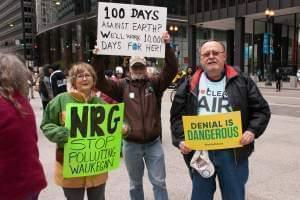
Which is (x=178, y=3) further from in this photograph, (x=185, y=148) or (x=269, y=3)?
(x=185, y=148)

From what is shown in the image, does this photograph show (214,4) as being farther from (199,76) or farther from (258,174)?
(199,76)

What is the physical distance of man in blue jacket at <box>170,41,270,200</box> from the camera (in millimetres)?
3607

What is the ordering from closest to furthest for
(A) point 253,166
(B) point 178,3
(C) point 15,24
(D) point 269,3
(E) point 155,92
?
1. (E) point 155,92
2. (A) point 253,166
3. (D) point 269,3
4. (B) point 178,3
5. (C) point 15,24

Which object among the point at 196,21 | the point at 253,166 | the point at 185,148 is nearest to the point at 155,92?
the point at 185,148

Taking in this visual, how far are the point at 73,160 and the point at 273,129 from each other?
334 inches

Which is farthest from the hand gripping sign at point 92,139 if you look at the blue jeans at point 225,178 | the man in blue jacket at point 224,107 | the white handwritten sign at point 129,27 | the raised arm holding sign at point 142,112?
the white handwritten sign at point 129,27


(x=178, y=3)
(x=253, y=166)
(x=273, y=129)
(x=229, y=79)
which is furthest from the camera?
(x=178, y=3)

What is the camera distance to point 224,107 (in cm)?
364

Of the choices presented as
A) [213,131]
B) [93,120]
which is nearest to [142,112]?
[93,120]

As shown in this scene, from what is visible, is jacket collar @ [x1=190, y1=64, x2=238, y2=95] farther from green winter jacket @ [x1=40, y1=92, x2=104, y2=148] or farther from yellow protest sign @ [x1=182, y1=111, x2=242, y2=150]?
green winter jacket @ [x1=40, y1=92, x2=104, y2=148]

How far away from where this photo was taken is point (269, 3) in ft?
135

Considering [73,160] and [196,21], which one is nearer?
[73,160]

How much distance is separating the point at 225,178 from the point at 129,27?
2.31m

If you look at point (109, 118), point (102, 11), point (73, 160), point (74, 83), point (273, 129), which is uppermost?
point (102, 11)
